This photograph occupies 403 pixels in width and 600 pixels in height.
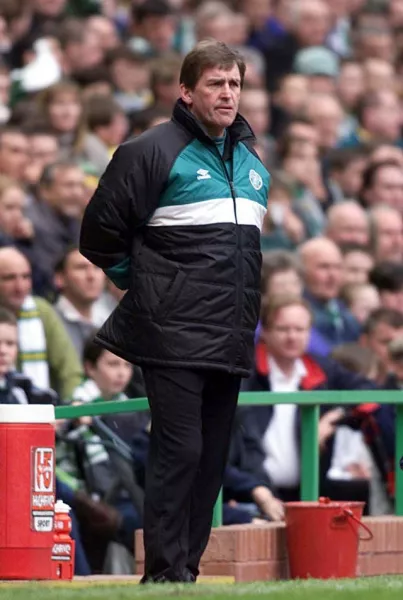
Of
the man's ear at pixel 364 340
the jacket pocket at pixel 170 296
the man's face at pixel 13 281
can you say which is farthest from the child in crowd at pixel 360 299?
the jacket pocket at pixel 170 296

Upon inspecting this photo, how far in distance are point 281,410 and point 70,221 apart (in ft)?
10.7

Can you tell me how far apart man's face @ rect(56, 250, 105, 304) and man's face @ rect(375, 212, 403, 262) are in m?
4.04

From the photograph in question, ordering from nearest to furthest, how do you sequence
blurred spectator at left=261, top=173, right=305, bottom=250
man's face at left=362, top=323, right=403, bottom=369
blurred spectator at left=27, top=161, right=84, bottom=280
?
man's face at left=362, top=323, right=403, bottom=369
blurred spectator at left=27, top=161, right=84, bottom=280
blurred spectator at left=261, top=173, right=305, bottom=250

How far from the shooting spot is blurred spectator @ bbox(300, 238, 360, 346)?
1413 centimetres

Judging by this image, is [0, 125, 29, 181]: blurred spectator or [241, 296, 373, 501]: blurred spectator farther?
[0, 125, 29, 181]: blurred spectator

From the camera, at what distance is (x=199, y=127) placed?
7.86 meters

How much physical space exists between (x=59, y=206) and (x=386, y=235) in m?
3.53

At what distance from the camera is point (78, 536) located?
32.5ft

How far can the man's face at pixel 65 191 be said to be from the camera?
13.7 metres

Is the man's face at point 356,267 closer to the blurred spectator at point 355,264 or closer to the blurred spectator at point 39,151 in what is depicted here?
the blurred spectator at point 355,264

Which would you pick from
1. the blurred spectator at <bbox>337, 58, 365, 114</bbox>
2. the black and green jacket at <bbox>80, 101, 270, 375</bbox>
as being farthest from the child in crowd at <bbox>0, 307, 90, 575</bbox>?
the blurred spectator at <bbox>337, 58, 365, 114</bbox>

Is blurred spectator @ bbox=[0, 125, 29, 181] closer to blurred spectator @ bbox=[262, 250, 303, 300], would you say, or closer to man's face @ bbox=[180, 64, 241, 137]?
blurred spectator @ bbox=[262, 250, 303, 300]

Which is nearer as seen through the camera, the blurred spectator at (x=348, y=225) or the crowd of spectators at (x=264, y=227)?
the crowd of spectators at (x=264, y=227)

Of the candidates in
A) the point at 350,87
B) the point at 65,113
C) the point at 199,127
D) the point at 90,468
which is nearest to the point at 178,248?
the point at 199,127
